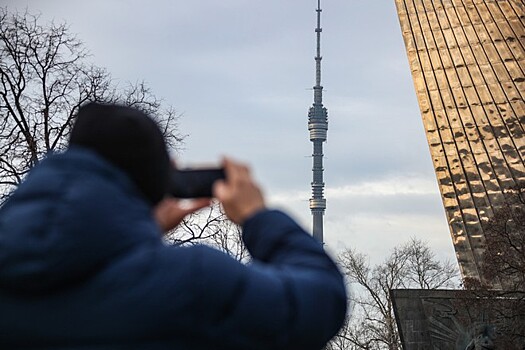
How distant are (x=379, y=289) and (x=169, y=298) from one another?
4358cm

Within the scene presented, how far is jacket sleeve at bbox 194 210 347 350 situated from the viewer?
1.13 meters

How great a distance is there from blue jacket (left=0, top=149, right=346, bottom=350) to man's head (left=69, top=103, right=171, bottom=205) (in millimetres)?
53

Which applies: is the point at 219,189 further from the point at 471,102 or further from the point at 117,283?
the point at 471,102

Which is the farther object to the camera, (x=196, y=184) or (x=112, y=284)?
(x=196, y=184)

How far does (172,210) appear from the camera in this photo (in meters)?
1.32

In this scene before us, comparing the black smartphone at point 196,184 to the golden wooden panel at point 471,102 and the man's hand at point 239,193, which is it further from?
the golden wooden panel at point 471,102

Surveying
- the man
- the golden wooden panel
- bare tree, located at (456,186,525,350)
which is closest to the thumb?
the man

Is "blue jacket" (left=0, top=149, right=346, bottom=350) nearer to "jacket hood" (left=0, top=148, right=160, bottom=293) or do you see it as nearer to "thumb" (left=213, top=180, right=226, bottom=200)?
"jacket hood" (left=0, top=148, right=160, bottom=293)

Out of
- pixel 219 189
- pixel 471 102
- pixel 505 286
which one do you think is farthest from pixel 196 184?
pixel 471 102

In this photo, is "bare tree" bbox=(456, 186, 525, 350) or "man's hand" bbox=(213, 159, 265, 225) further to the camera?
"bare tree" bbox=(456, 186, 525, 350)

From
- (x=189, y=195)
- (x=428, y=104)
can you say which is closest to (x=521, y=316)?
(x=428, y=104)

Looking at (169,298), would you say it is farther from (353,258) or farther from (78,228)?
(353,258)

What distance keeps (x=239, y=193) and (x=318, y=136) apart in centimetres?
11306

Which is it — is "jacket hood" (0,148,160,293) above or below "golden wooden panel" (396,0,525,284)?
below
